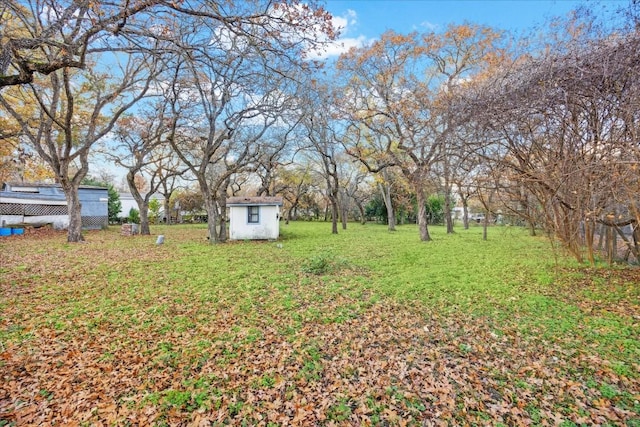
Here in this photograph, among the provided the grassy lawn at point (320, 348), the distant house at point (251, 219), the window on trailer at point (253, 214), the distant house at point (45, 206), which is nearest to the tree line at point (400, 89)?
the distant house at point (251, 219)

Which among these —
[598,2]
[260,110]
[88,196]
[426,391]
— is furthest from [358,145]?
[88,196]

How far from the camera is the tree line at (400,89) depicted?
403cm

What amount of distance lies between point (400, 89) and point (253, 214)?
8634 mm

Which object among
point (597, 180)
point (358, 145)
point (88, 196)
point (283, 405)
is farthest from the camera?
point (88, 196)

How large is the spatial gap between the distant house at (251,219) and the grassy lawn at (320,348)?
737 cm

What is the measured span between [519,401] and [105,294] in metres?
6.49

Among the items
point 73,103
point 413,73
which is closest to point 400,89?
point 413,73

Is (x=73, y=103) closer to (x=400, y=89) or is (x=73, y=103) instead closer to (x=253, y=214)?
(x=253, y=214)

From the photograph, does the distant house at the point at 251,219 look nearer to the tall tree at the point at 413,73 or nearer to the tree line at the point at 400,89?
the tree line at the point at 400,89

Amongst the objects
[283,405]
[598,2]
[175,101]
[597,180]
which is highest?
[175,101]

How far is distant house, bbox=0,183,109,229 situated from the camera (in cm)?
1587

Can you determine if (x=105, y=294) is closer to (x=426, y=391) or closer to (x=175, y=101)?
(x=426, y=391)

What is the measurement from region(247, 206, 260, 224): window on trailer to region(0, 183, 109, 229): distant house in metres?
11.5

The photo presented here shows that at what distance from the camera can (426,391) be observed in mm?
2824
